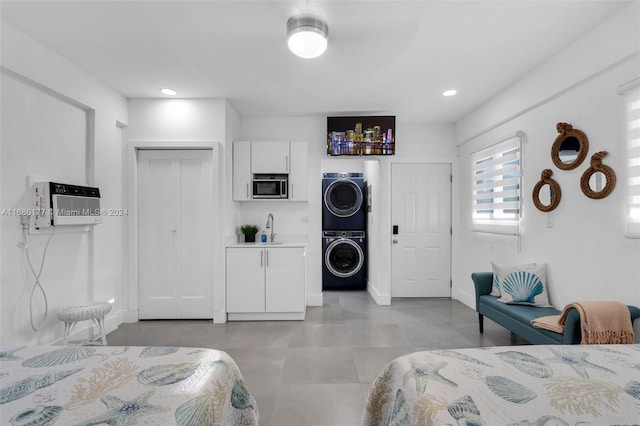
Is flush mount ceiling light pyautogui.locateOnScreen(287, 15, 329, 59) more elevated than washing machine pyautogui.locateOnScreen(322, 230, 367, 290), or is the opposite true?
flush mount ceiling light pyautogui.locateOnScreen(287, 15, 329, 59)

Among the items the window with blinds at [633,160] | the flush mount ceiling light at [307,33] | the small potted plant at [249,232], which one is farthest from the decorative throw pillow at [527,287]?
the small potted plant at [249,232]

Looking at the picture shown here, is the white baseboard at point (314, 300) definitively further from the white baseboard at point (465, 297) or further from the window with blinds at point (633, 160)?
the window with blinds at point (633, 160)

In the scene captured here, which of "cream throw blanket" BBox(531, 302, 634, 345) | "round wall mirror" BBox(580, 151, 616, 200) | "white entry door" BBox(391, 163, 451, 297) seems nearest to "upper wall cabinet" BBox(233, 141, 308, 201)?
"white entry door" BBox(391, 163, 451, 297)

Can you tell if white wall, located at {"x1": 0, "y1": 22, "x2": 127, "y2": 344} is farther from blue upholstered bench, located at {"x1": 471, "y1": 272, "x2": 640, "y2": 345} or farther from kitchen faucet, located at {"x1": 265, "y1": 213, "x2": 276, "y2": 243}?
blue upholstered bench, located at {"x1": 471, "y1": 272, "x2": 640, "y2": 345}

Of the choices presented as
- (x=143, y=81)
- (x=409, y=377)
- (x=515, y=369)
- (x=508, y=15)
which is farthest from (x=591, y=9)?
(x=143, y=81)

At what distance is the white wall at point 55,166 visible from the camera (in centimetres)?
225

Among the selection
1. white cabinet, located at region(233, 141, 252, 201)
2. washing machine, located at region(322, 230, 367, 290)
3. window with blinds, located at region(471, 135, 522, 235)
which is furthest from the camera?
washing machine, located at region(322, 230, 367, 290)

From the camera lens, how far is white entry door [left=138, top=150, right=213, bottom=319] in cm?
360

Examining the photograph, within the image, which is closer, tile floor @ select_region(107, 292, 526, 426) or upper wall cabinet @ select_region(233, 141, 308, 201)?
tile floor @ select_region(107, 292, 526, 426)

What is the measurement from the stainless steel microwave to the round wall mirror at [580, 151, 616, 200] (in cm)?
289

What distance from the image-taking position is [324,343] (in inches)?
116

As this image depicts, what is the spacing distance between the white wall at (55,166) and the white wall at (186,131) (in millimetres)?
144

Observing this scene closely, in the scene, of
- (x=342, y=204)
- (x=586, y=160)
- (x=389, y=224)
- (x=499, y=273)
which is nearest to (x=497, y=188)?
(x=499, y=273)

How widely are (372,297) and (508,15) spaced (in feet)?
12.1
